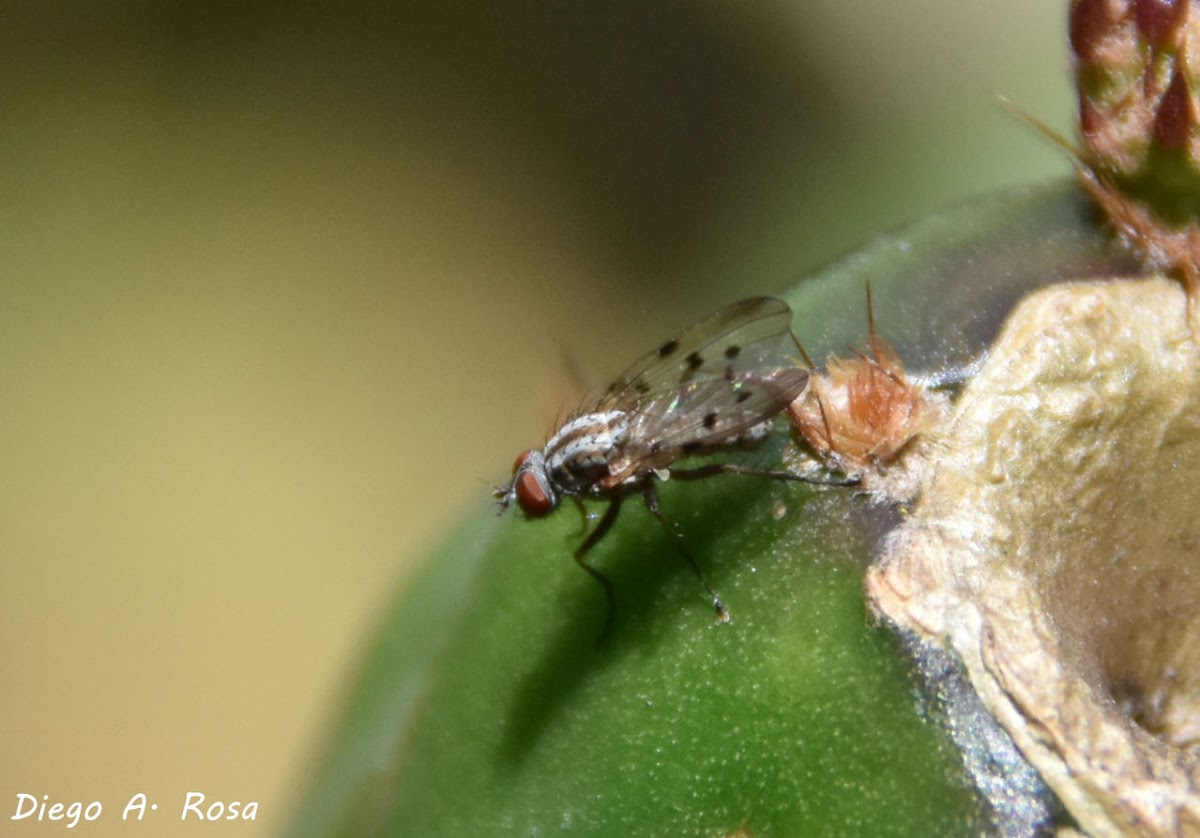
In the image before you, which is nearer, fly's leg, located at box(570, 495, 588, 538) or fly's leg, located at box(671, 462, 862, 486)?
fly's leg, located at box(671, 462, 862, 486)

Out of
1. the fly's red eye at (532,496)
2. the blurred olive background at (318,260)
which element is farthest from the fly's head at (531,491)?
the blurred olive background at (318,260)

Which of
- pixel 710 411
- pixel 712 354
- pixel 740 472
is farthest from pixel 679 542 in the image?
pixel 712 354

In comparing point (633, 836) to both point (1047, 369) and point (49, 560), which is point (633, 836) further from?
point (49, 560)

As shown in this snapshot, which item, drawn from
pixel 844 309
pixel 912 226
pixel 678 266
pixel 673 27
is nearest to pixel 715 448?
pixel 844 309

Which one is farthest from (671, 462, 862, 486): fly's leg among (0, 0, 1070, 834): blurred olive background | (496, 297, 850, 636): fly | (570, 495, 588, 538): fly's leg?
(0, 0, 1070, 834): blurred olive background

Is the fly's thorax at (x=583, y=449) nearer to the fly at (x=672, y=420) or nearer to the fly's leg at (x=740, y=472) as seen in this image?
the fly at (x=672, y=420)

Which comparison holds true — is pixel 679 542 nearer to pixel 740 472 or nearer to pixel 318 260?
pixel 740 472

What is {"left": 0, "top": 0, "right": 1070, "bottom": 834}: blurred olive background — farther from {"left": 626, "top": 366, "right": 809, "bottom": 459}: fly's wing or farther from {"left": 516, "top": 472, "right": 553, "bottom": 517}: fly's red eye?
{"left": 516, "top": 472, "right": 553, "bottom": 517}: fly's red eye
